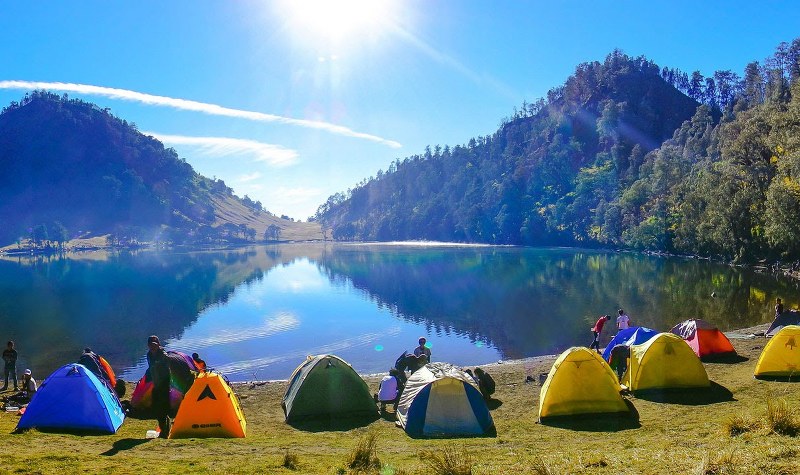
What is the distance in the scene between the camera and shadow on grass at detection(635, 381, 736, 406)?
1650 cm

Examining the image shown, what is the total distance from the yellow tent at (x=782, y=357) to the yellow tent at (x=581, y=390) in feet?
22.7

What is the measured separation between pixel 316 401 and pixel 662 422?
9.85 meters

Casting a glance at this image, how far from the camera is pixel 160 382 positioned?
45.0 feet

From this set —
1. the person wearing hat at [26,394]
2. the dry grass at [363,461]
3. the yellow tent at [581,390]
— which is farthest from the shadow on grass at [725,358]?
the person wearing hat at [26,394]

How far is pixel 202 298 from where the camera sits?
62.3 m

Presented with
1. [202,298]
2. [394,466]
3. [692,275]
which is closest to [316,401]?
[394,466]

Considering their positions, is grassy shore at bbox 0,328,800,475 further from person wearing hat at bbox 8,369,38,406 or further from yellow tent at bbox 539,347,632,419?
person wearing hat at bbox 8,369,38,406

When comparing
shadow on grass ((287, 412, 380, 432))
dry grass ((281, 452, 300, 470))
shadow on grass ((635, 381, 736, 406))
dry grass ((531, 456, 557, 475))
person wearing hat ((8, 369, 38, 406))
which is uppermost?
dry grass ((531, 456, 557, 475))

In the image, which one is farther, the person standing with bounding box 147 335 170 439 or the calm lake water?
the calm lake water

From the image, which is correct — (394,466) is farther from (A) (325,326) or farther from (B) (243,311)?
(B) (243,311)

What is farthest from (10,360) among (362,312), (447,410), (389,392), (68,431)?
(362,312)

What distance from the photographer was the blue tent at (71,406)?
13.8 meters

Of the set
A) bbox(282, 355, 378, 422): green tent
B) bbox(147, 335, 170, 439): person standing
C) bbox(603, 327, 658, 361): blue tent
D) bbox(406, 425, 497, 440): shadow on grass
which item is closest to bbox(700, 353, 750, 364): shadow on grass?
bbox(603, 327, 658, 361): blue tent

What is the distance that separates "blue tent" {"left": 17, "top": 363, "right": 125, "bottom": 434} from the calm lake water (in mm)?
13833
